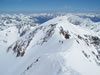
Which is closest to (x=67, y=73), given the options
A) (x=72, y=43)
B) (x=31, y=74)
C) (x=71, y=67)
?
(x=71, y=67)

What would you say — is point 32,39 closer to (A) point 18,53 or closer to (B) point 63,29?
(A) point 18,53

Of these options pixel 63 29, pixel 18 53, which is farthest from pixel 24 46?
pixel 63 29

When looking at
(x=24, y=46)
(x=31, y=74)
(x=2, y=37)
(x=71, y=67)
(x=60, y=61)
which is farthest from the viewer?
(x=2, y=37)

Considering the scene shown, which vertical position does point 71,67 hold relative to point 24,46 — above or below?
above

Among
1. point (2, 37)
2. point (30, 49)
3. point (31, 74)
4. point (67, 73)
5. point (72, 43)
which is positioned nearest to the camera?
point (67, 73)

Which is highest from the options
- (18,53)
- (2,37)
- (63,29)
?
(63,29)

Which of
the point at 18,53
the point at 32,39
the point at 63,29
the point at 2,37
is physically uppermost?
the point at 63,29

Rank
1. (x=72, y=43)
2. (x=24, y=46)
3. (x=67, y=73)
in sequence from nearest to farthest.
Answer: (x=67, y=73) < (x=72, y=43) < (x=24, y=46)

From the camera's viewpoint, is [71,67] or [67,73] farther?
[71,67]

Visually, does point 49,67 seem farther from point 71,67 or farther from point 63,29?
point 63,29
